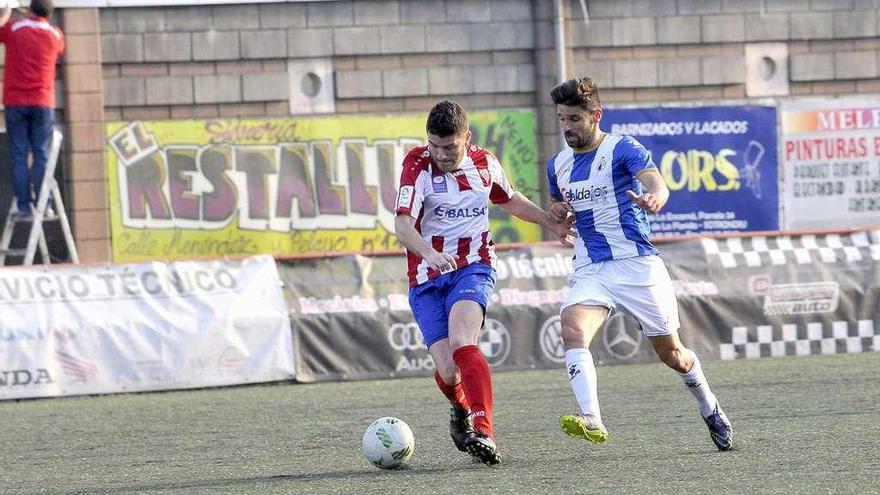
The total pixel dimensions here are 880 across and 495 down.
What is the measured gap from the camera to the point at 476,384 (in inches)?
285

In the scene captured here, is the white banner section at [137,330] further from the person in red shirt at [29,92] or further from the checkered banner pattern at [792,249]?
the checkered banner pattern at [792,249]

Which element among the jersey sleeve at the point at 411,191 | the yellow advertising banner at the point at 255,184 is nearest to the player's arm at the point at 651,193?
the jersey sleeve at the point at 411,191

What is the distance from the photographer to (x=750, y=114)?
17.4m

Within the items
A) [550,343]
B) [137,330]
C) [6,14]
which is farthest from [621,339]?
[6,14]

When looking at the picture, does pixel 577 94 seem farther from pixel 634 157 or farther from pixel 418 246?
pixel 418 246

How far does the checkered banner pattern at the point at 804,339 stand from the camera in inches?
535

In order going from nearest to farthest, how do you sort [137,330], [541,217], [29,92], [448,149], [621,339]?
[448,149], [541,217], [137,330], [621,339], [29,92]

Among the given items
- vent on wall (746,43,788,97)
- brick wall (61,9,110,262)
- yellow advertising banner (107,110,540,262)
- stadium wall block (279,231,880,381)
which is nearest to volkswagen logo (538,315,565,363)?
stadium wall block (279,231,880,381)

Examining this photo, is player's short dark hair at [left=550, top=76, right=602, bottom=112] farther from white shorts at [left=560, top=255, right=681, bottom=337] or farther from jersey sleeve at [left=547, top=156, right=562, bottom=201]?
white shorts at [left=560, top=255, right=681, bottom=337]

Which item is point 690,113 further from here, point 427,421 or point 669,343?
point 669,343

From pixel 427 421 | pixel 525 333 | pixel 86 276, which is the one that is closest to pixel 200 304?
pixel 86 276

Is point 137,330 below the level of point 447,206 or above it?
below

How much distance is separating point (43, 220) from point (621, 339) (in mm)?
5541

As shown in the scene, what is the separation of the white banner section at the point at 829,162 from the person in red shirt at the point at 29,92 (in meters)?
7.98
